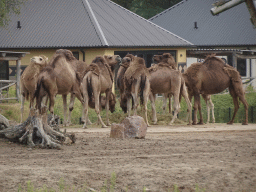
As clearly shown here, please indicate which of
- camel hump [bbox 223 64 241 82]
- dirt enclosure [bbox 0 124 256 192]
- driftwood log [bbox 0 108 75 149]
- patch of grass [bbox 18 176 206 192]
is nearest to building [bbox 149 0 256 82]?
camel hump [bbox 223 64 241 82]

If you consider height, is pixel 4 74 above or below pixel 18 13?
below

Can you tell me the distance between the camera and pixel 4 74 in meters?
33.1

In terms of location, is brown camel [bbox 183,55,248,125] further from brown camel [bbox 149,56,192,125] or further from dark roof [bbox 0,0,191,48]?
dark roof [bbox 0,0,191,48]

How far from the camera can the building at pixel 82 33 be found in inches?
1198

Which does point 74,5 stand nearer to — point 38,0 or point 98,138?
point 38,0

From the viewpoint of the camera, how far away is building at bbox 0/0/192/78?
99.8ft

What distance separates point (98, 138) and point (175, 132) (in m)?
2.85

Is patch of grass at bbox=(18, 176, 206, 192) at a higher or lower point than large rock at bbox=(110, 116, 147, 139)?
lower

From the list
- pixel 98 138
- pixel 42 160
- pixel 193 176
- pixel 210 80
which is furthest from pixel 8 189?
pixel 210 80

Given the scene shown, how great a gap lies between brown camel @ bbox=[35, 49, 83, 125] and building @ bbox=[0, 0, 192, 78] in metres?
12.3

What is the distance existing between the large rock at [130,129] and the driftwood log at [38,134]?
1.57 m

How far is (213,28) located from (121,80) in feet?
76.0

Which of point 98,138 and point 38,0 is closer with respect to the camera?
point 98,138

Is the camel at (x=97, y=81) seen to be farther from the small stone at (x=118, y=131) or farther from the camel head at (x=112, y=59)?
the small stone at (x=118, y=131)
